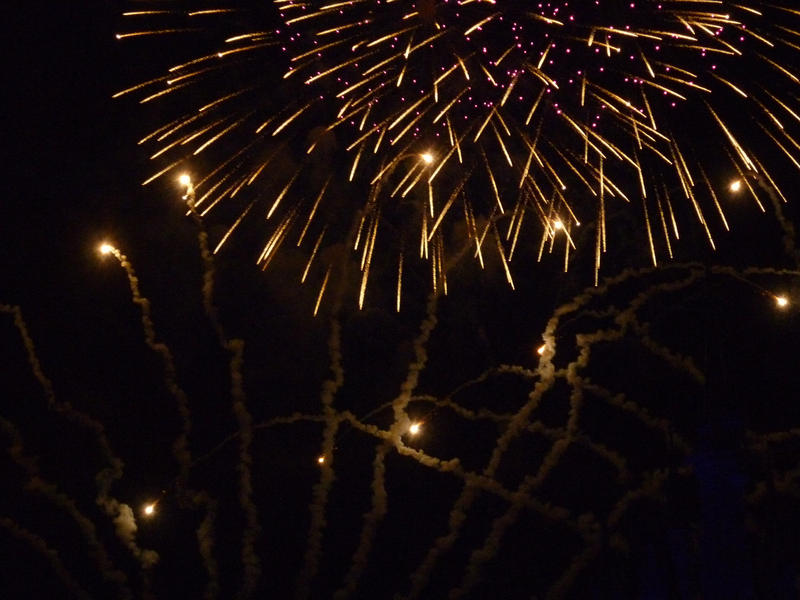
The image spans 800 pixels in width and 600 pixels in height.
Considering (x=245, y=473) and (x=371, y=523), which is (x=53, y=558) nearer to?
(x=245, y=473)

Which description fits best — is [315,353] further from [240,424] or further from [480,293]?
[480,293]

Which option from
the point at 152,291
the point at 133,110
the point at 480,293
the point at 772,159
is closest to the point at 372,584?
the point at 480,293

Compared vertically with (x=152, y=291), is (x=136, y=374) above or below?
below

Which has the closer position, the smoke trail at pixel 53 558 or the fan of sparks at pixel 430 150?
the fan of sparks at pixel 430 150

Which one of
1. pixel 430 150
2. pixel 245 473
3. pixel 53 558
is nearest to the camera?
pixel 430 150

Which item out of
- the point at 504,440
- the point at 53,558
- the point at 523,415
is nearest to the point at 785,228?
the point at 523,415

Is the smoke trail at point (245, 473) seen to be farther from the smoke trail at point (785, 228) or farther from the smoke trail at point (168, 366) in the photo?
the smoke trail at point (785, 228)

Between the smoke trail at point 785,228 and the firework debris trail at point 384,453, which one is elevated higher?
the smoke trail at point 785,228

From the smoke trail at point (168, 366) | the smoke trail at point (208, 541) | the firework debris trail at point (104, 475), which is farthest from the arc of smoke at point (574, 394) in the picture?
the firework debris trail at point (104, 475)
